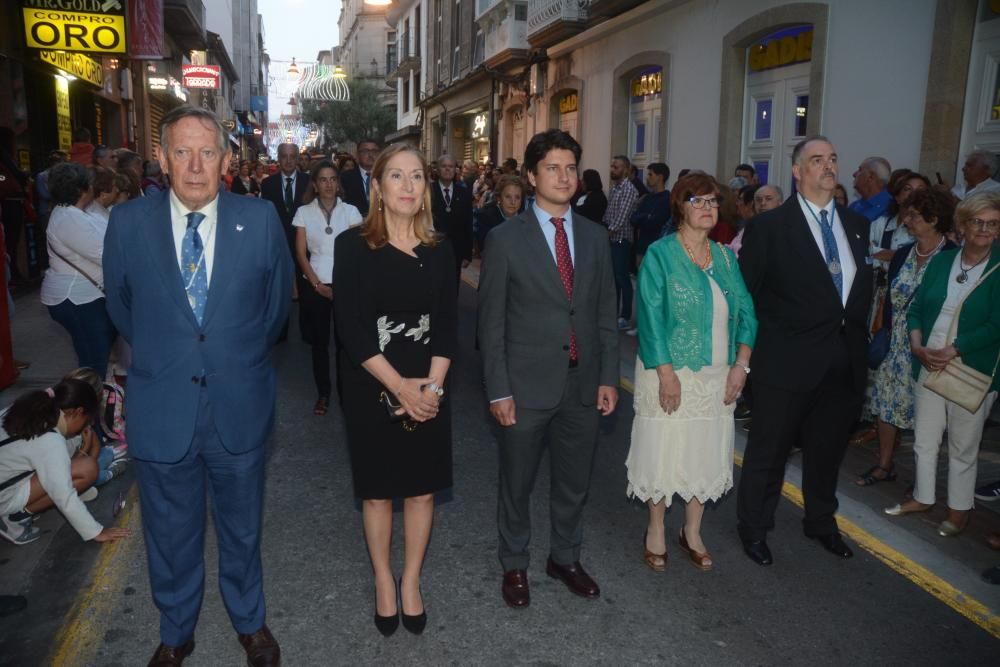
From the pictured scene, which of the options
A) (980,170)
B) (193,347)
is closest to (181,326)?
(193,347)

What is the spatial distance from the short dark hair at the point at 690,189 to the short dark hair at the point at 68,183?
4.03m

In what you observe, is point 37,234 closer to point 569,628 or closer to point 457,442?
point 457,442

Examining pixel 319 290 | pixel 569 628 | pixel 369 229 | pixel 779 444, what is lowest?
pixel 569 628

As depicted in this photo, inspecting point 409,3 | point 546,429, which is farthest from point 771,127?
point 409,3

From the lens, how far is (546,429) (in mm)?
3711

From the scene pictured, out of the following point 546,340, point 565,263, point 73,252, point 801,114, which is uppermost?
point 801,114

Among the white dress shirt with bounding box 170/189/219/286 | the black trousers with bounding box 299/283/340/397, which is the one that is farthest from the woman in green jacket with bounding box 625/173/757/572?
the black trousers with bounding box 299/283/340/397

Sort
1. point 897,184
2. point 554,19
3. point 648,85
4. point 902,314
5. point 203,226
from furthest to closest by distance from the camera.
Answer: point 554,19 → point 648,85 → point 897,184 → point 902,314 → point 203,226

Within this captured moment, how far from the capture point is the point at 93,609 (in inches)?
141

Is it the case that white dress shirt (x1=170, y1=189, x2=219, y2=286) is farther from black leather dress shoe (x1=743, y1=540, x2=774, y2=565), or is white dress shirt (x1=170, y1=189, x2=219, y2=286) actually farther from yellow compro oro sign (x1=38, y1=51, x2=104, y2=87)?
yellow compro oro sign (x1=38, y1=51, x2=104, y2=87)

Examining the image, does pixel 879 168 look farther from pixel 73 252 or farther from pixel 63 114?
pixel 63 114

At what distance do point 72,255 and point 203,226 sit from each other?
3.17 meters

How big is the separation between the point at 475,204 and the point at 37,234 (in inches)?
350

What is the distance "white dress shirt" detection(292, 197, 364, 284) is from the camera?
252 inches
